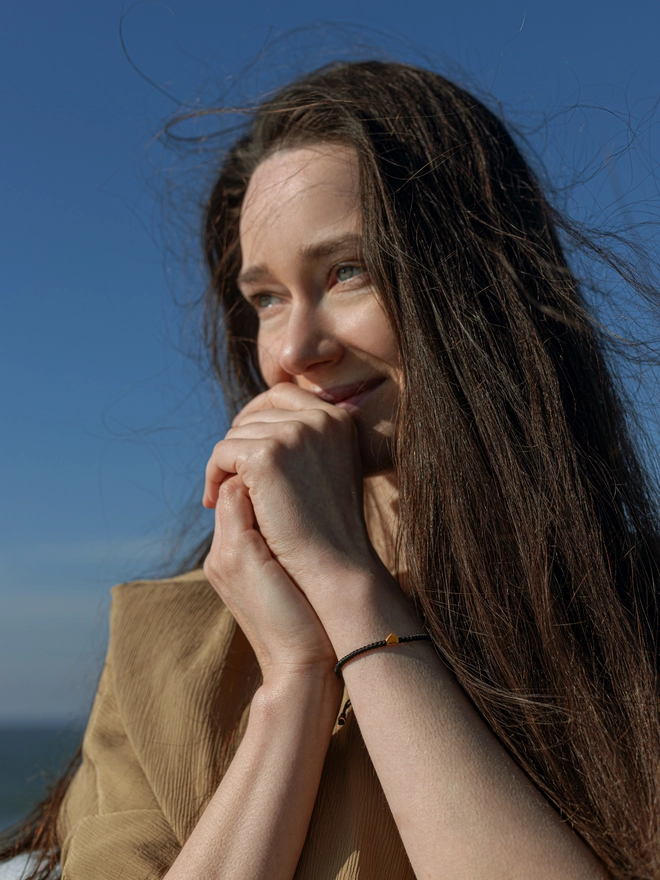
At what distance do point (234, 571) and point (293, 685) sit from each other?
12.3 inches

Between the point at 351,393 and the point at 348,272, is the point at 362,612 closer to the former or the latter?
the point at 351,393

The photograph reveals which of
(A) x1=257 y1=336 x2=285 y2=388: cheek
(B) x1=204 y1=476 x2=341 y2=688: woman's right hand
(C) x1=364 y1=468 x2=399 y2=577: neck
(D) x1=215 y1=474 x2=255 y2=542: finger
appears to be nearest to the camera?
(B) x1=204 y1=476 x2=341 y2=688: woman's right hand

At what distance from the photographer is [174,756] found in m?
1.98

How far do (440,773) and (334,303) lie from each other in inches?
46.5

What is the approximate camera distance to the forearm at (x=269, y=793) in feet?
4.91

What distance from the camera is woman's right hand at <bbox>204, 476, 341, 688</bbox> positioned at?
1.71 m

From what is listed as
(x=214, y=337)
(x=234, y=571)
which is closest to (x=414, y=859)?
(x=234, y=571)

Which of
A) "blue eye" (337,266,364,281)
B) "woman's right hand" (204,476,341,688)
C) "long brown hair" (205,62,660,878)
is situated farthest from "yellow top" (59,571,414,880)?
"blue eye" (337,266,364,281)

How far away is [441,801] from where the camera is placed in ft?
4.58

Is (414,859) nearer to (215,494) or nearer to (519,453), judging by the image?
(519,453)

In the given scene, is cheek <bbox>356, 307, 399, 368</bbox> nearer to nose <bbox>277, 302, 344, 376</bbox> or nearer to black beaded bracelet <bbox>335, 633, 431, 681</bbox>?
nose <bbox>277, 302, 344, 376</bbox>

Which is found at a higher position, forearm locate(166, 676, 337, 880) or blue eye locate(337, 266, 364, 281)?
blue eye locate(337, 266, 364, 281)

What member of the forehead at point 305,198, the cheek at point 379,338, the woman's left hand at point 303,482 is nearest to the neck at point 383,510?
the woman's left hand at point 303,482

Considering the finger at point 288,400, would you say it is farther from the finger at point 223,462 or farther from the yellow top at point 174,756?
the yellow top at point 174,756
